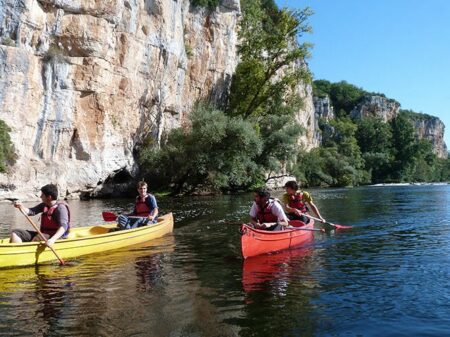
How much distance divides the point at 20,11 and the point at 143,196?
18.1m

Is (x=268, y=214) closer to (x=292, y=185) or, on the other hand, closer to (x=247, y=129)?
(x=292, y=185)

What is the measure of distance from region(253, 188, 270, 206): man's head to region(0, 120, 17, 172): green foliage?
18813 mm

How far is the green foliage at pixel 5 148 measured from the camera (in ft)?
79.6

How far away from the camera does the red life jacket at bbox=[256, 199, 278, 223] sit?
32.4 ft

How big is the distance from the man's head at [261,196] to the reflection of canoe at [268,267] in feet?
3.53

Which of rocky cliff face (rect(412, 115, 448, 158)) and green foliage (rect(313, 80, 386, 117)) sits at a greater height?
green foliage (rect(313, 80, 386, 117))

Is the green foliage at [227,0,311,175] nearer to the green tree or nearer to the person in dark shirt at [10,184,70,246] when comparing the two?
the person in dark shirt at [10,184,70,246]

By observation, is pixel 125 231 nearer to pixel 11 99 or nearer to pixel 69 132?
pixel 11 99

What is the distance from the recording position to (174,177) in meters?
34.3

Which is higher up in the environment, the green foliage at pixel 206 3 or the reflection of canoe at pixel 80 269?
the green foliage at pixel 206 3


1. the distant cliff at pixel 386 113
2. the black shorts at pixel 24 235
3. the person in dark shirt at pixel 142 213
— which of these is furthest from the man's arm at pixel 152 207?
the distant cliff at pixel 386 113

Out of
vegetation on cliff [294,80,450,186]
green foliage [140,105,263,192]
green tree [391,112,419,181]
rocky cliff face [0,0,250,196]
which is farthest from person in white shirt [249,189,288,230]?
green tree [391,112,419,181]

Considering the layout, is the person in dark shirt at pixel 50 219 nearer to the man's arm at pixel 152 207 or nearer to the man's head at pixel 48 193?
the man's head at pixel 48 193

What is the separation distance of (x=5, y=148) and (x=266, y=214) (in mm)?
19100
